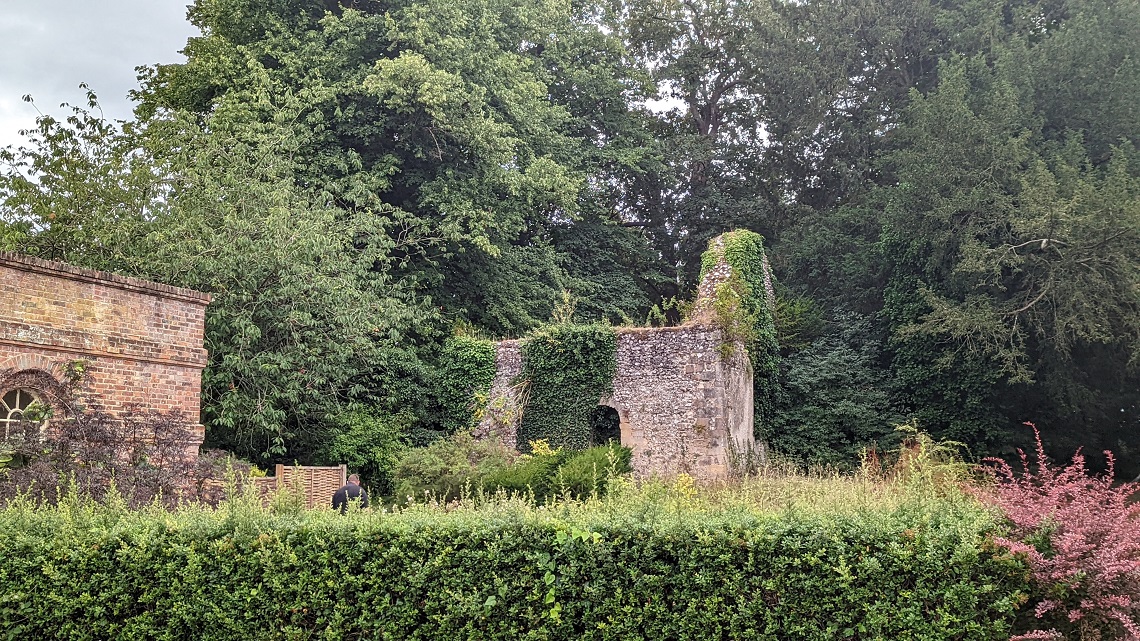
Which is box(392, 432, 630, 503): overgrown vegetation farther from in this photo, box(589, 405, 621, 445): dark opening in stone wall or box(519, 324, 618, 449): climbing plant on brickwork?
box(589, 405, 621, 445): dark opening in stone wall

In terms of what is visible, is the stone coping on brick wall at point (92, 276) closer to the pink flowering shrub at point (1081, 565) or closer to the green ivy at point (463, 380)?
the green ivy at point (463, 380)

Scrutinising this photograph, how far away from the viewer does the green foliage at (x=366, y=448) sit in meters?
15.8

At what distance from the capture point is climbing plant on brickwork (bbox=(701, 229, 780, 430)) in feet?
52.2

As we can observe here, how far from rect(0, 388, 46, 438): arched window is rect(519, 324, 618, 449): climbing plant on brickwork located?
9022 mm

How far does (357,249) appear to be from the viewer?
61.3 ft

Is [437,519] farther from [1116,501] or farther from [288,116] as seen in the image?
[288,116]

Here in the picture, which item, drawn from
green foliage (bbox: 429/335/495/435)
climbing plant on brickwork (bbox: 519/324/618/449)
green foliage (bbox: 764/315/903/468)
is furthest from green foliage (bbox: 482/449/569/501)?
green foliage (bbox: 764/315/903/468)

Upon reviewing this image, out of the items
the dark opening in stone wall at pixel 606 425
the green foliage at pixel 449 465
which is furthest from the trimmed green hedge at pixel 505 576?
the dark opening in stone wall at pixel 606 425

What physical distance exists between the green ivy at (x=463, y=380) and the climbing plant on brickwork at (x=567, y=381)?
1.09m

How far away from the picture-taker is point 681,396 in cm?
1547

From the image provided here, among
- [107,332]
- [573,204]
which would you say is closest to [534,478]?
[107,332]

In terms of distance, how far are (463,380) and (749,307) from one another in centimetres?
627

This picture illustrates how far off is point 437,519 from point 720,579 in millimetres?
2054

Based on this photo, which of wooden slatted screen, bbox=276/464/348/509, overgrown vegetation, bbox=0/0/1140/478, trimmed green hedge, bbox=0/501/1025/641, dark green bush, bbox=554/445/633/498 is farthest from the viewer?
overgrown vegetation, bbox=0/0/1140/478
